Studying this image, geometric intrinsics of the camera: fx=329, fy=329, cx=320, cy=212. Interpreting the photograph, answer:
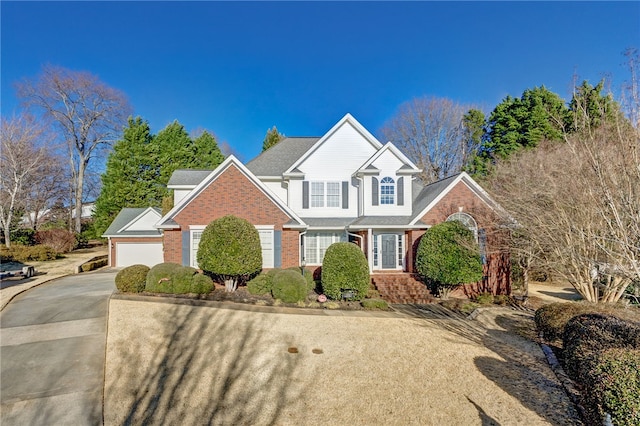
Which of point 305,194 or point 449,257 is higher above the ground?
point 305,194

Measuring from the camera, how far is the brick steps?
15672 mm

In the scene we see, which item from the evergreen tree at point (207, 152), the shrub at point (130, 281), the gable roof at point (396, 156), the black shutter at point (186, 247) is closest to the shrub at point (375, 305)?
the gable roof at point (396, 156)

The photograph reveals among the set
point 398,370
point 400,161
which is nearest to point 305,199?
point 400,161

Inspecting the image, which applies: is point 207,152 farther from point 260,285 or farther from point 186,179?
point 260,285

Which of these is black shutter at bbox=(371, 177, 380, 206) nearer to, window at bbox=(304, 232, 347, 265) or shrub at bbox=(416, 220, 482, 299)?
window at bbox=(304, 232, 347, 265)

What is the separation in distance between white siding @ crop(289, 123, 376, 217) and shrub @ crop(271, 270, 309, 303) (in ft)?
20.9

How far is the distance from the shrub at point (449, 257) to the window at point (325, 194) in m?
6.18

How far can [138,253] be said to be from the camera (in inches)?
1006

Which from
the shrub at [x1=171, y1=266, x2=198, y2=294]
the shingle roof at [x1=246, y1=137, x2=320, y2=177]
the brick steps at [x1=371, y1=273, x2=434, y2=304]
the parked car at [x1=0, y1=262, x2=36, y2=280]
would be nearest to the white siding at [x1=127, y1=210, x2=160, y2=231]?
the parked car at [x1=0, y1=262, x2=36, y2=280]

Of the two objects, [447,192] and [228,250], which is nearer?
[228,250]

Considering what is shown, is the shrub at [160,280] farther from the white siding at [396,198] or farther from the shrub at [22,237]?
the shrub at [22,237]

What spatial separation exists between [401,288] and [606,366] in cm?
1108

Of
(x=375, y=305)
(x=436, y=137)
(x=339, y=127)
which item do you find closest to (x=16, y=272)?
(x=375, y=305)

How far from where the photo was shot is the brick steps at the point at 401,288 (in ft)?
51.4
